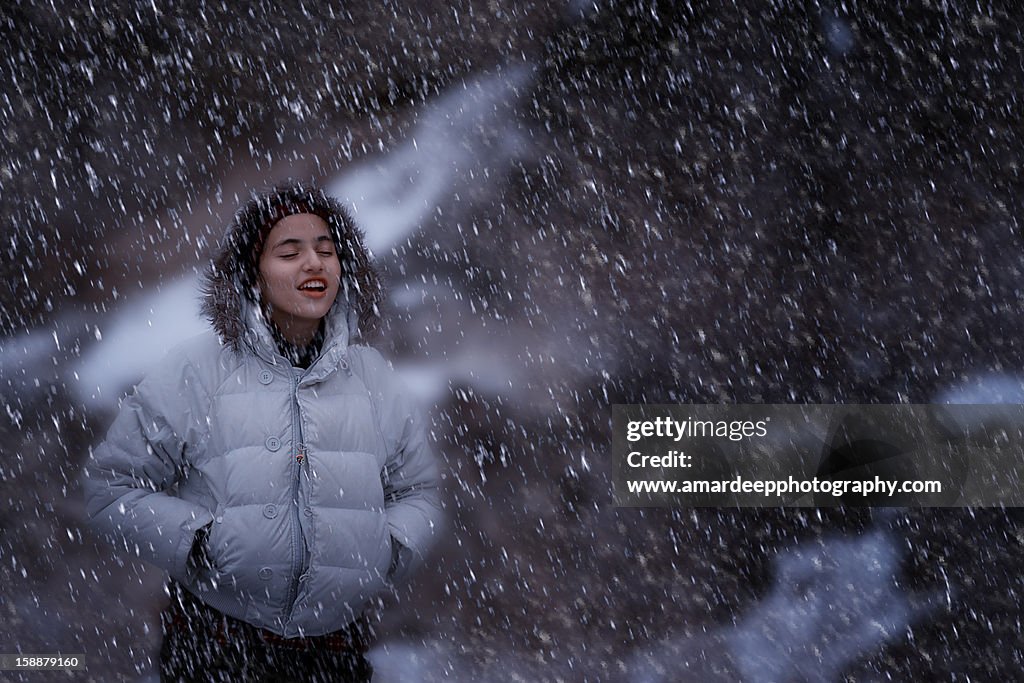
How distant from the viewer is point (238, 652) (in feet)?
4.66

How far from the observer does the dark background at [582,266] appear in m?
1.87

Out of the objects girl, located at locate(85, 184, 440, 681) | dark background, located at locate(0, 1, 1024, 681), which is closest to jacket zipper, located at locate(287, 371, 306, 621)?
girl, located at locate(85, 184, 440, 681)

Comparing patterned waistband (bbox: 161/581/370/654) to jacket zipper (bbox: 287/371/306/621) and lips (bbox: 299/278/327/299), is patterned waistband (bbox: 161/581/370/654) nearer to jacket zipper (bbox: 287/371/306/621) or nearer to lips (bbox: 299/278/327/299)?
jacket zipper (bbox: 287/371/306/621)

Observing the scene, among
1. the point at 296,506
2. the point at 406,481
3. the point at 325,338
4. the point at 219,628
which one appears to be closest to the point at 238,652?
the point at 219,628

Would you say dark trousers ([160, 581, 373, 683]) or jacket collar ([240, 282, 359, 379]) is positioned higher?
jacket collar ([240, 282, 359, 379])

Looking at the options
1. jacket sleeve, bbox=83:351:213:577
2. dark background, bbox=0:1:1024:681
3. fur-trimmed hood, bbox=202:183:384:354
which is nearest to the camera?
jacket sleeve, bbox=83:351:213:577

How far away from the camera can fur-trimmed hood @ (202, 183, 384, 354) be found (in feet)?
4.74

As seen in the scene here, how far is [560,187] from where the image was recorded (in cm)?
196

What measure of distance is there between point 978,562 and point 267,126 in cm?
174

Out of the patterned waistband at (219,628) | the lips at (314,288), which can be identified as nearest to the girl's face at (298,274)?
the lips at (314,288)

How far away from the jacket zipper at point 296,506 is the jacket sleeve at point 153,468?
0.13 meters

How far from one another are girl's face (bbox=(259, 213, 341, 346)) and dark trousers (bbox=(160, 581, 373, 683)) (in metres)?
0.46

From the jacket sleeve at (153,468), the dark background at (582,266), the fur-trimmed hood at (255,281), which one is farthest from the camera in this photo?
the dark background at (582,266)

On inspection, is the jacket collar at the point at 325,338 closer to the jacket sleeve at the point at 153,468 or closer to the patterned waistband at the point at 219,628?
the jacket sleeve at the point at 153,468
